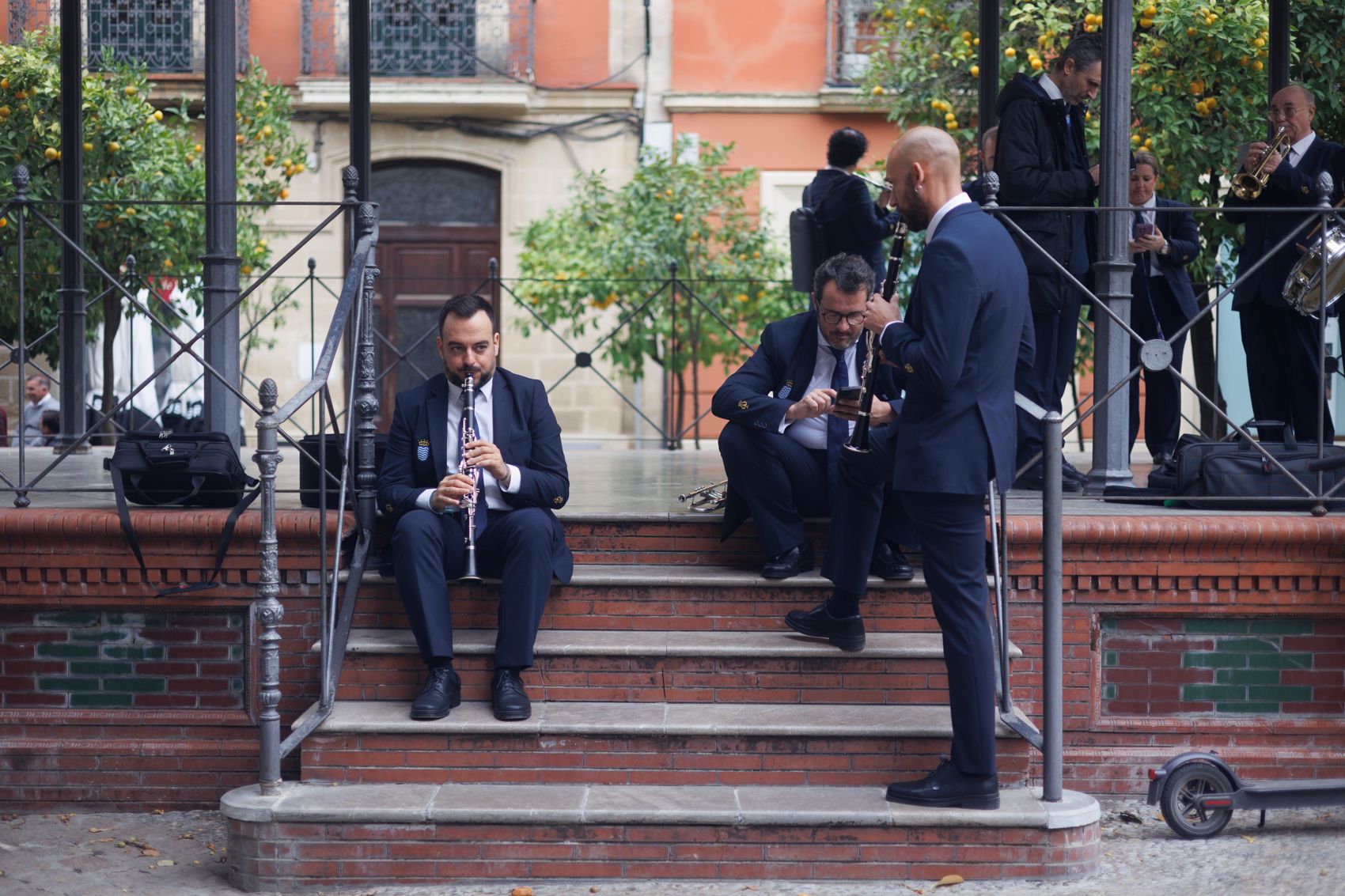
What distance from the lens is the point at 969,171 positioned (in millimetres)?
11750

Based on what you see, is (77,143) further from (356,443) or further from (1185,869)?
(1185,869)

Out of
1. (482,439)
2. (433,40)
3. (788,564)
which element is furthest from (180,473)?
(433,40)

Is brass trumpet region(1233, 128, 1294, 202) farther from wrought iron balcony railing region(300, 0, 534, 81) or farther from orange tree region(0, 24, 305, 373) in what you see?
wrought iron balcony railing region(300, 0, 534, 81)

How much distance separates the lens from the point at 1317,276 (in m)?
6.23

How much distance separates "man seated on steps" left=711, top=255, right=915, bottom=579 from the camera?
5461 mm

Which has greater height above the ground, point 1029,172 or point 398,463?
point 1029,172

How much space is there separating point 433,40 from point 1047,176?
12.5 m

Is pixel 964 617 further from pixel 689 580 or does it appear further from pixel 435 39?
pixel 435 39

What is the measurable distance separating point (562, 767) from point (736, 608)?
0.88 meters

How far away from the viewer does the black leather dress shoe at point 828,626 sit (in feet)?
17.1

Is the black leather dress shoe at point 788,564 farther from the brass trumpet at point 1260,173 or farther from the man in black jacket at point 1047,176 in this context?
the brass trumpet at point 1260,173

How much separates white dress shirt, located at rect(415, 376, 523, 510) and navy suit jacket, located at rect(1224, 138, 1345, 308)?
3.27 metres

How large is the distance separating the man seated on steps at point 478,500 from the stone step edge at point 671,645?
157 mm

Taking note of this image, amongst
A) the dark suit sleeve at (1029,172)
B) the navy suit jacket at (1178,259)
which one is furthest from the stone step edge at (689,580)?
the navy suit jacket at (1178,259)
